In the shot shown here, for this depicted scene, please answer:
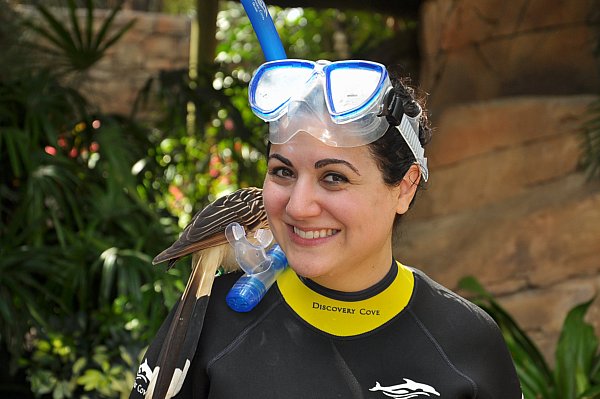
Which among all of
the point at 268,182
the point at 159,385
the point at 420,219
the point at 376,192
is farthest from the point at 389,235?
the point at 420,219

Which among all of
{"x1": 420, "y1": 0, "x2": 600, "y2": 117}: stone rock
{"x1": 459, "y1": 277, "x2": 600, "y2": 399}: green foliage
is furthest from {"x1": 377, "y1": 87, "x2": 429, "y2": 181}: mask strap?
{"x1": 420, "y1": 0, "x2": 600, "y2": 117}: stone rock

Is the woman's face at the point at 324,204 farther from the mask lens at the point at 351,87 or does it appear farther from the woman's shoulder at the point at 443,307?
the woman's shoulder at the point at 443,307

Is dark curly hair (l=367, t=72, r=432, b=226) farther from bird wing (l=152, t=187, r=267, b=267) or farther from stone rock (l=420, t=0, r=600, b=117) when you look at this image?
stone rock (l=420, t=0, r=600, b=117)

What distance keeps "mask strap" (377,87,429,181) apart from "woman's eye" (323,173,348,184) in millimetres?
132

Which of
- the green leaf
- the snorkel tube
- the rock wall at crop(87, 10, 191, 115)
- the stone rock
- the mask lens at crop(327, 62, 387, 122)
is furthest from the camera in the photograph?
the rock wall at crop(87, 10, 191, 115)

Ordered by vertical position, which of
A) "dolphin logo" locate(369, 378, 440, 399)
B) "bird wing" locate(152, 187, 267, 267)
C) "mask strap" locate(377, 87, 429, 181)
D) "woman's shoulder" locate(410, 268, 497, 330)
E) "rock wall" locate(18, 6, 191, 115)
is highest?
"mask strap" locate(377, 87, 429, 181)

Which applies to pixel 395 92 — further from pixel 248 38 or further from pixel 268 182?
pixel 248 38

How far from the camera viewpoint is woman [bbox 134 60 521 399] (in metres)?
1.62

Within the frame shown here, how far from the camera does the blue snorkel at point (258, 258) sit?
5.82ft

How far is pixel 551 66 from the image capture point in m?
5.43

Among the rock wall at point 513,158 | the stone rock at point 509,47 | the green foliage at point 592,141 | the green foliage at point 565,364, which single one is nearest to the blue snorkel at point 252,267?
the green foliage at point 565,364

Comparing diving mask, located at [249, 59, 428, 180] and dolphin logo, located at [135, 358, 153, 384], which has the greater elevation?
diving mask, located at [249, 59, 428, 180]

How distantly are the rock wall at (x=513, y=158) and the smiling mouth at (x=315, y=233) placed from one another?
336 cm

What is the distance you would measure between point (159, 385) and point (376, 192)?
0.53m
